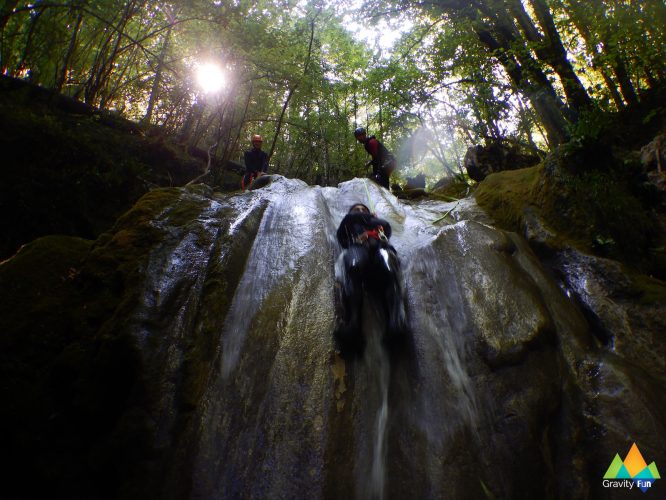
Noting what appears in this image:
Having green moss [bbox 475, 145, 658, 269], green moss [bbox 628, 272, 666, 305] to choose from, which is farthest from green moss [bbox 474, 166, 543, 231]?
green moss [bbox 628, 272, 666, 305]

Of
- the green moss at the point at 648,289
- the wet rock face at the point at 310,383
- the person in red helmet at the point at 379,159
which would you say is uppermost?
the person in red helmet at the point at 379,159

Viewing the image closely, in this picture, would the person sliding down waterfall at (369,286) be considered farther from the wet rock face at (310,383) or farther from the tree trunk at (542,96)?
the tree trunk at (542,96)

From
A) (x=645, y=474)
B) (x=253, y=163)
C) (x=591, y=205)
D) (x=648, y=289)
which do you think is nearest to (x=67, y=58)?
(x=253, y=163)

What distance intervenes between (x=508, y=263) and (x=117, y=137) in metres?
8.38

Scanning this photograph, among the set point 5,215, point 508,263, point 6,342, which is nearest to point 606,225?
point 508,263

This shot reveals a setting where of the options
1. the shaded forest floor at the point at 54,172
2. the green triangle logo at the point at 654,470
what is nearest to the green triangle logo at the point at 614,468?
the green triangle logo at the point at 654,470

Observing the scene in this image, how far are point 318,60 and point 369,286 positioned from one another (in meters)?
12.8

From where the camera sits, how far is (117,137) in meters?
7.43

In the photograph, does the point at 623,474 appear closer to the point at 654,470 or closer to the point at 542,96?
the point at 654,470

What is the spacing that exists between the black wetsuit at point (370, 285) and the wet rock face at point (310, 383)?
234 millimetres

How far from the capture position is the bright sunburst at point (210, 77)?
10.0m

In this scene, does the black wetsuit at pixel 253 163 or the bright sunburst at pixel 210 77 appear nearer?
the black wetsuit at pixel 253 163

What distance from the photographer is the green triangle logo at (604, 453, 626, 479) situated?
216 centimetres

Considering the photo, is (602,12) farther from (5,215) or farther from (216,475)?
(5,215)
